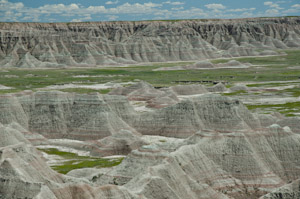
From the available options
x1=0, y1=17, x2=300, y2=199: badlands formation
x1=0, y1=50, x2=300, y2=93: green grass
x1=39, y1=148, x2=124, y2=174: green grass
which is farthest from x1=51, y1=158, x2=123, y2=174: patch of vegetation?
x1=0, y1=50, x2=300, y2=93: green grass

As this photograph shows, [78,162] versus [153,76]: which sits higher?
[78,162]

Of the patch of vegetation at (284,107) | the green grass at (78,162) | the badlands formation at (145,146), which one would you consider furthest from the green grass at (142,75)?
the green grass at (78,162)

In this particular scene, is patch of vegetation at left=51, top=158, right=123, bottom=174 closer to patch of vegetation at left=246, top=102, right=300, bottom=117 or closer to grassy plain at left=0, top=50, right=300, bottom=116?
patch of vegetation at left=246, top=102, right=300, bottom=117

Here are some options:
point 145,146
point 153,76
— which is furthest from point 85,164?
point 153,76

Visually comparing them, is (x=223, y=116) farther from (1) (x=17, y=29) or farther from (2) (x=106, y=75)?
(1) (x=17, y=29)

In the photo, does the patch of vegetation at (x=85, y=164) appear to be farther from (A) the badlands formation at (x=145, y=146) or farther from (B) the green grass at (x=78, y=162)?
(A) the badlands formation at (x=145, y=146)

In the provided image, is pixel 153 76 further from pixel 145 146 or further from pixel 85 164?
pixel 145 146

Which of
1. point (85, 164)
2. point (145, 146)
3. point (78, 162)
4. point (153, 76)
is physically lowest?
point (153, 76)

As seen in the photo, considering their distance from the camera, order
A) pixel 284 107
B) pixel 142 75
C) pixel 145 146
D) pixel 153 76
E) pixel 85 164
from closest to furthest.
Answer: pixel 145 146 → pixel 85 164 → pixel 284 107 → pixel 153 76 → pixel 142 75
